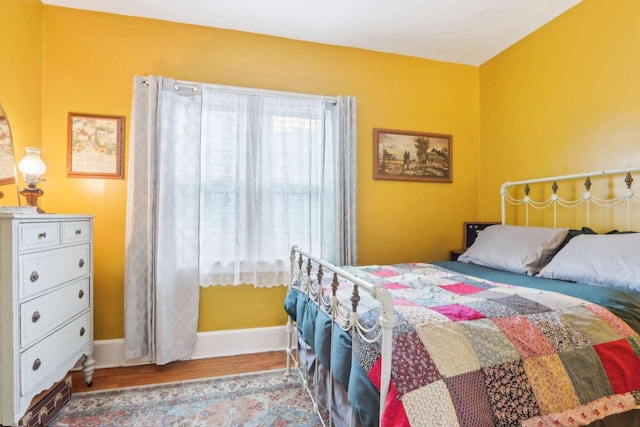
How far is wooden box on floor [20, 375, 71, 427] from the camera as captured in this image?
1.54 m

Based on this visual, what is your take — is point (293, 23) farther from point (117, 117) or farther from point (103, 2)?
point (117, 117)

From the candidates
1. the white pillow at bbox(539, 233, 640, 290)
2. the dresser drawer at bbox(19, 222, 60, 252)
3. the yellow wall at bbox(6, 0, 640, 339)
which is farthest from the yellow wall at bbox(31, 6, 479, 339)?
the white pillow at bbox(539, 233, 640, 290)

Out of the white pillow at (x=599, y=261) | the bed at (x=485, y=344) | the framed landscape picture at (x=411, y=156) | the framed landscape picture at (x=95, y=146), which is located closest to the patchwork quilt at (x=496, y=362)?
the bed at (x=485, y=344)

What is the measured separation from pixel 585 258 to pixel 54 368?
112 inches

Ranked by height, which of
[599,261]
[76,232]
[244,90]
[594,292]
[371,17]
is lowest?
[594,292]

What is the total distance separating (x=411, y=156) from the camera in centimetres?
298

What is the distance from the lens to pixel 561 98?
7.77 ft

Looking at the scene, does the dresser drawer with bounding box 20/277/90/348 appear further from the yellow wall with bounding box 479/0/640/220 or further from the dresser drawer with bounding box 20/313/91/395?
the yellow wall with bounding box 479/0/640/220

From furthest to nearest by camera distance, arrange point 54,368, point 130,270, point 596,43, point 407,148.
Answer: point 407,148
point 130,270
point 596,43
point 54,368

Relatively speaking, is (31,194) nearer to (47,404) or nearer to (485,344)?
(47,404)

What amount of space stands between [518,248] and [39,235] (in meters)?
2.68

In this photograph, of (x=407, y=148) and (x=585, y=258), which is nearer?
(x=585, y=258)

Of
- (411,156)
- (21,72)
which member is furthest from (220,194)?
(411,156)

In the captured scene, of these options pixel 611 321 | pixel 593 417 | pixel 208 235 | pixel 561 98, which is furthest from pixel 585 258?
pixel 208 235
